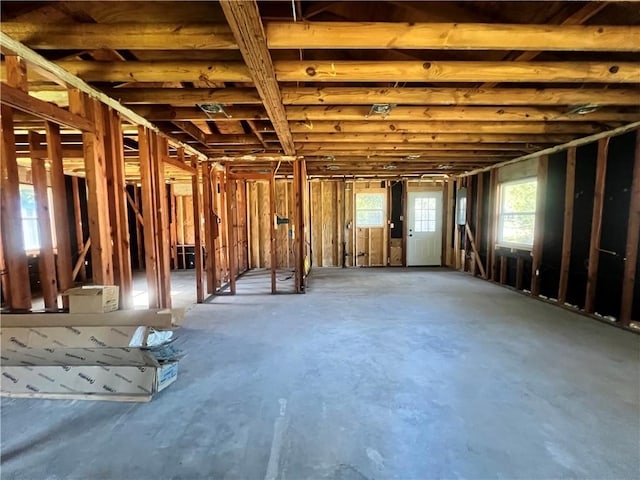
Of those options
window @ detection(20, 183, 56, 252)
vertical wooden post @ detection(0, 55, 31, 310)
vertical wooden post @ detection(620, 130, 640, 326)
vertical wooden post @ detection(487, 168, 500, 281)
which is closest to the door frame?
vertical wooden post @ detection(487, 168, 500, 281)

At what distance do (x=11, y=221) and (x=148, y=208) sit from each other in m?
1.09

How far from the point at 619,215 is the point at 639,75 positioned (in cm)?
206

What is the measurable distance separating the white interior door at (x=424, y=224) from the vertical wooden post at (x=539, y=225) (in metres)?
3.27

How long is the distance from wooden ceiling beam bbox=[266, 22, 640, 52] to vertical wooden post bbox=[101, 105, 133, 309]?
193 centimetres

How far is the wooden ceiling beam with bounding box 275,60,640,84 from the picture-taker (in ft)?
7.14

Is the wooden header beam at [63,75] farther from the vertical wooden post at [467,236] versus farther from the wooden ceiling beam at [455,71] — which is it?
the vertical wooden post at [467,236]

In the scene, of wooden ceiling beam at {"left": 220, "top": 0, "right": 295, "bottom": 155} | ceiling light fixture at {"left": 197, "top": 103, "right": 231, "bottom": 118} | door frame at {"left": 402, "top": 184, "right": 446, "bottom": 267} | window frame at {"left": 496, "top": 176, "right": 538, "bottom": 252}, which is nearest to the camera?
wooden ceiling beam at {"left": 220, "top": 0, "right": 295, "bottom": 155}

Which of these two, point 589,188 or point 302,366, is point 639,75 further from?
point 302,366

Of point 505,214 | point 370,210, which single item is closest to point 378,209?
point 370,210

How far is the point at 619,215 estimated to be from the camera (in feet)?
11.7

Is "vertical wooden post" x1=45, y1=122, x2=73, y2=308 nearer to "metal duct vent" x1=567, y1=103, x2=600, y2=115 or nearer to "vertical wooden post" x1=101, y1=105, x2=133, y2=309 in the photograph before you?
"vertical wooden post" x1=101, y1=105, x2=133, y2=309

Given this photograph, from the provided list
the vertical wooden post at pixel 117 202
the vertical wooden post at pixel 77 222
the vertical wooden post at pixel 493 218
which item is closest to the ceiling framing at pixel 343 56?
the vertical wooden post at pixel 117 202

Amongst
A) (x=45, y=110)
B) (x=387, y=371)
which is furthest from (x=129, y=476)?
(x=45, y=110)

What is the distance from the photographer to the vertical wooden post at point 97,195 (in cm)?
251
